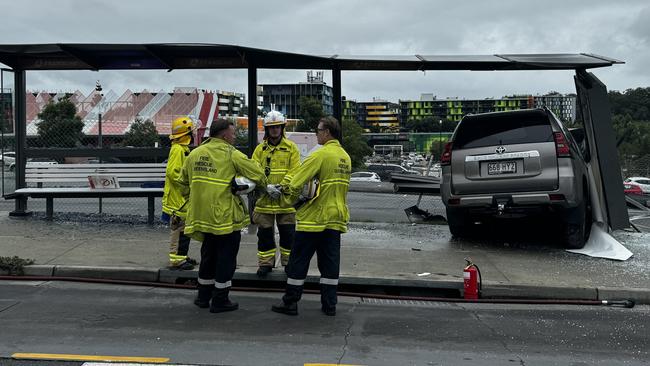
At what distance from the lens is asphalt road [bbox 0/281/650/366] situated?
187 inches

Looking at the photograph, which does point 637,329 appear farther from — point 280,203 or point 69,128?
point 69,128

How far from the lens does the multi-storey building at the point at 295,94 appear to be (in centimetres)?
1145

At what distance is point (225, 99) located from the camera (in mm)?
11562

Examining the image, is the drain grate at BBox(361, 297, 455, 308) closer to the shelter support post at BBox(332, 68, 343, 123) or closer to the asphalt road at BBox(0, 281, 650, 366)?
the asphalt road at BBox(0, 281, 650, 366)

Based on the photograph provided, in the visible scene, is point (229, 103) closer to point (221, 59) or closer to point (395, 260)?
point (221, 59)

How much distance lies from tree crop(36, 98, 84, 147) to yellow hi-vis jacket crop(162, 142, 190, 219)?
4743 millimetres

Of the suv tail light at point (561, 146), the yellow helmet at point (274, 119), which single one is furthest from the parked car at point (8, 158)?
the suv tail light at point (561, 146)

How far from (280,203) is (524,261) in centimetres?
363

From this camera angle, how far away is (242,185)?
19.4ft

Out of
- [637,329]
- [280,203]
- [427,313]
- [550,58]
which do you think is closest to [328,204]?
[280,203]

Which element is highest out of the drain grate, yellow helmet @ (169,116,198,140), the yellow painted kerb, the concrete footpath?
yellow helmet @ (169,116,198,140)

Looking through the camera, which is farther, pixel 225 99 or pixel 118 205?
pixel 118 205

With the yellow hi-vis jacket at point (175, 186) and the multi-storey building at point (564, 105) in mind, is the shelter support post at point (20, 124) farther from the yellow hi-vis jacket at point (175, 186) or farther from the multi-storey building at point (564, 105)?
the multi-storey building at point (564, 105)

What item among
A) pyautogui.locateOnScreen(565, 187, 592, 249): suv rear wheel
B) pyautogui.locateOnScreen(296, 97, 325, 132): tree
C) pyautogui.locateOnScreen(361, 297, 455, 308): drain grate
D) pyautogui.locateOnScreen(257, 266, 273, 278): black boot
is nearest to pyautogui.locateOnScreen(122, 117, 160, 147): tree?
pyautogui.locateOnScreen(296, 97, 325, 132): tree
